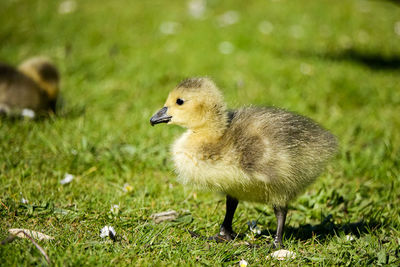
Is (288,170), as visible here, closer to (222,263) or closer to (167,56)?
(222,263)

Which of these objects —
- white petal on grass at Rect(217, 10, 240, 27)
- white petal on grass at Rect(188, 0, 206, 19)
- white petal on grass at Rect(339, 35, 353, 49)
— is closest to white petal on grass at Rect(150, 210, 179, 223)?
white petal on grass at Rect(217, 10, 240, 27)

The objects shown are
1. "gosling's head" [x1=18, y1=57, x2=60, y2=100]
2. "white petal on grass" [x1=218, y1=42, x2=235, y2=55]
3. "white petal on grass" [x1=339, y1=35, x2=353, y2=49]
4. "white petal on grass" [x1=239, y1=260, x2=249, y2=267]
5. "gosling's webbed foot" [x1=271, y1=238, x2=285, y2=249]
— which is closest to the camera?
"white petal on grass" [x1=239, y1=260, x2=249, y2=267]

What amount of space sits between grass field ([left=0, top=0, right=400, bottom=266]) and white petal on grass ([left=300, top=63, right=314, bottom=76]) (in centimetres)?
8

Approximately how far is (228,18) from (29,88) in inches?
179

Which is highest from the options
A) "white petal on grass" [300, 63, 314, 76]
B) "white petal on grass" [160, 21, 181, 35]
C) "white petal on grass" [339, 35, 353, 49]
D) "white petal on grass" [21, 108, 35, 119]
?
"white petal on grass" [339, 35, 353, 49]

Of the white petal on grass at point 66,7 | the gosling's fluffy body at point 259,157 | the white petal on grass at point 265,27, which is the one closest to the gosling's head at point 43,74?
the gosling's fluffy body at point 259,157

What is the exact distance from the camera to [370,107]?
5.78m

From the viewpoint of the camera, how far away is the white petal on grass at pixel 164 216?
311 centimetres

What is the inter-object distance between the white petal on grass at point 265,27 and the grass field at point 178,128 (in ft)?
0.14

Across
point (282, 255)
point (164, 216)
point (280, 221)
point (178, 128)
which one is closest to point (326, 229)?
point (280, 221)

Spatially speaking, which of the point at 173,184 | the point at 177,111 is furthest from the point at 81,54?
the point at 177,111

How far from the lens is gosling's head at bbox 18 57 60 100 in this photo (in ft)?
17.5

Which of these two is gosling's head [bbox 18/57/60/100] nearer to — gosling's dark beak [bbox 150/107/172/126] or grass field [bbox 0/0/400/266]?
grass field [bbox 0/0/400/266]

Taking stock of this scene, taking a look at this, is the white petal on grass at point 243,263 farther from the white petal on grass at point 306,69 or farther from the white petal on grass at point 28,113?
the white petal on grass at point 306,69
